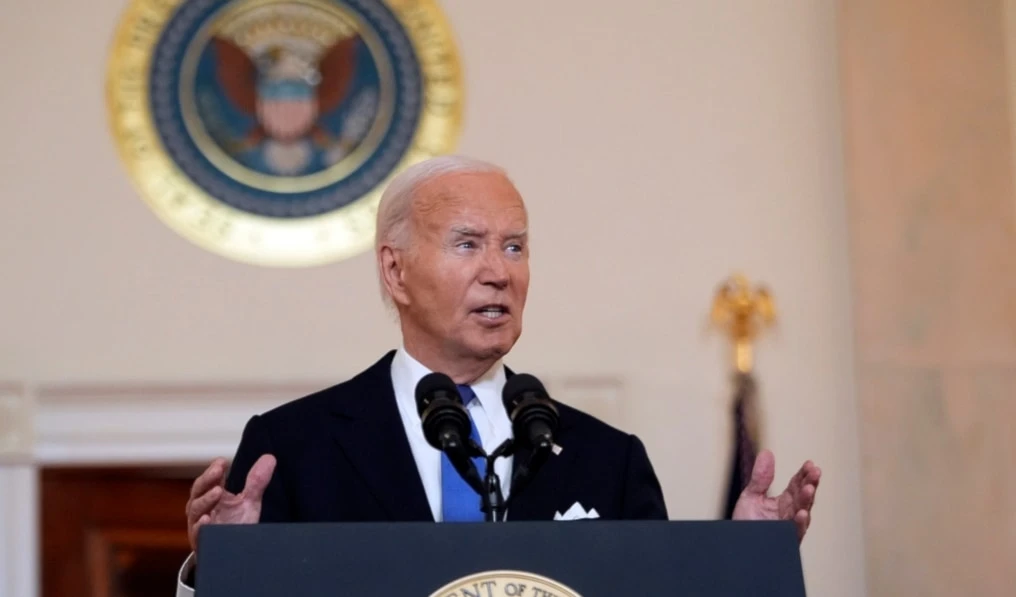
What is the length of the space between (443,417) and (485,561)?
0.30 metres

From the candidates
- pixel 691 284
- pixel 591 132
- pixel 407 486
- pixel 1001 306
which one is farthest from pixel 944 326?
pixel 407 486

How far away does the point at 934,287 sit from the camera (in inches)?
214

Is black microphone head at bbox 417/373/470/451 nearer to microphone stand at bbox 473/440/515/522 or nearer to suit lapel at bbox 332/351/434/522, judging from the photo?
microphone stand at bbox 473/440/515/522

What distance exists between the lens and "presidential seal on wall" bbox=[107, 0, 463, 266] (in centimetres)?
604

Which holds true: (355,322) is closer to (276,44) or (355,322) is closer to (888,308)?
(276,44)

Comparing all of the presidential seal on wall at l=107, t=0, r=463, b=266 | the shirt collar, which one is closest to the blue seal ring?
the presidential seal on wall at l=107, t=0, r=463, b=266

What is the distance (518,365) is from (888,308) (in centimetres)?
125

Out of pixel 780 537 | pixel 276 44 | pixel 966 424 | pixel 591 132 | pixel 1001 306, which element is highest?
pixel 276 44

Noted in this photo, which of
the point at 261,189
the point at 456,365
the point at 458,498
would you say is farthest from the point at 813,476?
the point at 261,189

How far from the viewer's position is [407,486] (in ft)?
9.25

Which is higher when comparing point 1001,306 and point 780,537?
point 1001,306

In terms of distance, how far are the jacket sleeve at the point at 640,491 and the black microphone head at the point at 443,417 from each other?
2.10ft

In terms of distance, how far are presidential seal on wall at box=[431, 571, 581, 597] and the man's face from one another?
0.80m

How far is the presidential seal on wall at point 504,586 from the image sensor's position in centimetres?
212
